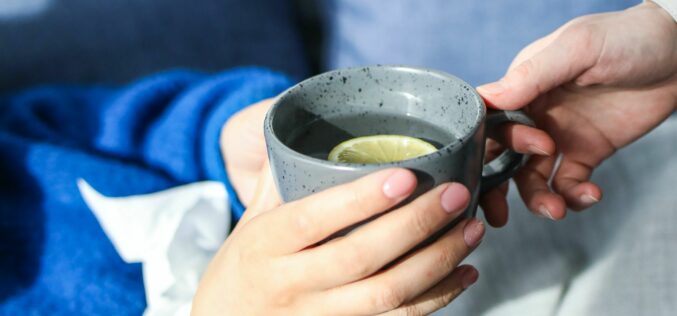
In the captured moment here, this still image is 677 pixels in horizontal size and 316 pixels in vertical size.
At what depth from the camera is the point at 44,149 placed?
0.86 metres

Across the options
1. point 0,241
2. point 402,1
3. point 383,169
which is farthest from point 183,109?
point 383,169

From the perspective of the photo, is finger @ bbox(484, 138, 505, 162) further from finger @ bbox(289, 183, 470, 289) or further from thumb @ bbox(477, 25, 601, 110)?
finger @ bbox(289, 183, 470, 289)

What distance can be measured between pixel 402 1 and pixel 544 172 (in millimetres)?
489

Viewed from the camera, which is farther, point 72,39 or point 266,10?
point 266,10

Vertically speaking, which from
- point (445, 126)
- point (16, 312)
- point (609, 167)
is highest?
point (445, 126)

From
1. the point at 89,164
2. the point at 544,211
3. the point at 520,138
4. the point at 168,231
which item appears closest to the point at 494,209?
the point at 544,211

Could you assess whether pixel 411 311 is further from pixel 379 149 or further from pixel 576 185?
pixel 576 185

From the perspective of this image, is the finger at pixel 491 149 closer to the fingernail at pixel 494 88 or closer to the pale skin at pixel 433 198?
the pale skin at pixel 433 198

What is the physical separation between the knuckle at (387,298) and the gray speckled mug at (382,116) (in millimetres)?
88

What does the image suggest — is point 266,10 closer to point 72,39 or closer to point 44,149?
point 72,39

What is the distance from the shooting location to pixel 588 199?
737mm

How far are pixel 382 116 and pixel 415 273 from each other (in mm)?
160

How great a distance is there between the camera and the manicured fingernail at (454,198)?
0.46 metres

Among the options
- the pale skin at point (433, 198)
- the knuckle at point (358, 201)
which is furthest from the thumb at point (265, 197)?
the knuckle at point (358, 201)
